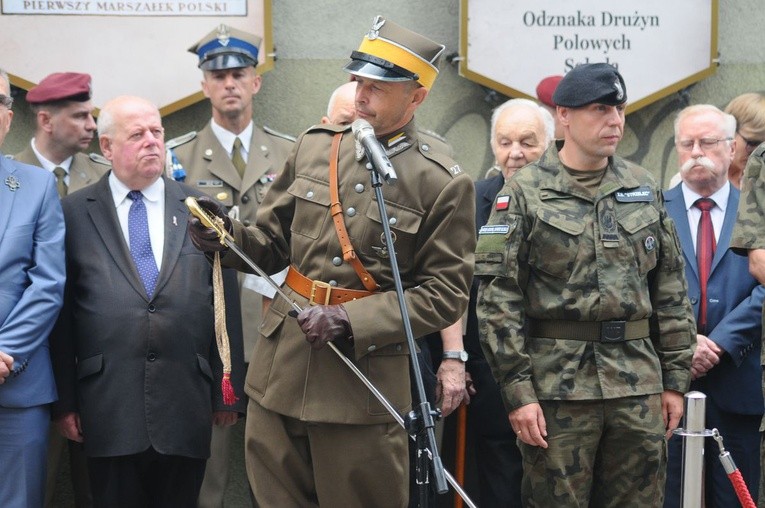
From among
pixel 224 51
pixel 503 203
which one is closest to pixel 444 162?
pixel 503 203

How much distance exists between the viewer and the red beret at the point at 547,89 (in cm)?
665

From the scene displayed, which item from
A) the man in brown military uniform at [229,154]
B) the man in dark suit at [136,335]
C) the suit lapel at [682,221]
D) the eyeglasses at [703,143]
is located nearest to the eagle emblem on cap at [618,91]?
the suit lapel at [682,221]

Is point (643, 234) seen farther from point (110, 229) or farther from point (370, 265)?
point (110, 229)

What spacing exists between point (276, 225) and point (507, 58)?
2729mm

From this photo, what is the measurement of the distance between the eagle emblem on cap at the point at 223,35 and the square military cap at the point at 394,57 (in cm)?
191

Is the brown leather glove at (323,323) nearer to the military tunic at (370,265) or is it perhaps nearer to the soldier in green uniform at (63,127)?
the military tunic at (370,265)

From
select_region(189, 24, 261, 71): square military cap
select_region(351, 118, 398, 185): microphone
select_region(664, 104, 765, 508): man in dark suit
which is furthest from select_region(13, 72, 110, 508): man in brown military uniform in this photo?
select_region(664, 104, 765, 508): man in dark suit

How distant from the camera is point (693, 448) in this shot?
13.1ft

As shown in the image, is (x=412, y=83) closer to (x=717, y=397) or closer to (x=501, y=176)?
(x=501, y=176)

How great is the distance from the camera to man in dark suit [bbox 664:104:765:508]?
5.68 m

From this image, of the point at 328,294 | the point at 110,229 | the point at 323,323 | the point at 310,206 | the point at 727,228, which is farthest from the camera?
the point at 727,228

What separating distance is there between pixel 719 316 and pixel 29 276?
9.74ft

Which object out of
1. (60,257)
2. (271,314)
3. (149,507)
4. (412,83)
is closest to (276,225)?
(271,314)

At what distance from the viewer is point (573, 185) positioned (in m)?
4.90
